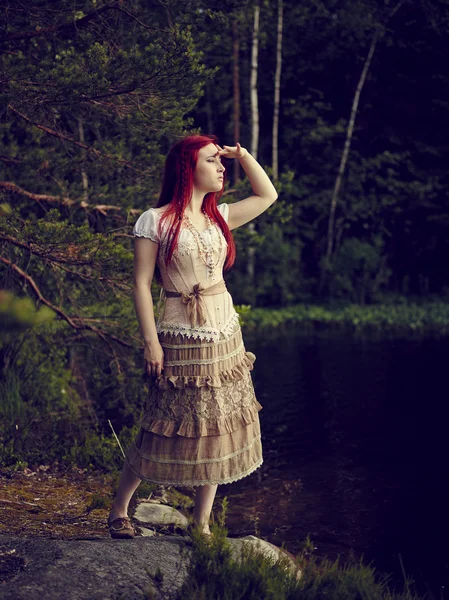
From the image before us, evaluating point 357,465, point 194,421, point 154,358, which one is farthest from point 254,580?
point 357,465

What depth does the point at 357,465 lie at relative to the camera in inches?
253

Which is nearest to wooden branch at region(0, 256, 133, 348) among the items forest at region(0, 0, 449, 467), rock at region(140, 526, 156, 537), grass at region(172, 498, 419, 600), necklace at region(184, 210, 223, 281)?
forest at region(0, 0, 449, 467)

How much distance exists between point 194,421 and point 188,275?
72 cm

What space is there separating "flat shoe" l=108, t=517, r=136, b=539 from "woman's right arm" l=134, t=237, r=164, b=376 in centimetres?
82

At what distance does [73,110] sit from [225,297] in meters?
2.65

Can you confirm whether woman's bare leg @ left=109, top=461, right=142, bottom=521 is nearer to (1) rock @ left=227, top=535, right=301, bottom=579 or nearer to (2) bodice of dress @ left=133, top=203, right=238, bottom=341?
(1) rock @ left=227, top=535, right=301, bottom=579

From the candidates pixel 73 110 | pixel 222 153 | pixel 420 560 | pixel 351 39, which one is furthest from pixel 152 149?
pixel 351 39

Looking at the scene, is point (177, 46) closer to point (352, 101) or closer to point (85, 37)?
point (85, 37)

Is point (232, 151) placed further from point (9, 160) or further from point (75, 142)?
point (9, 160)

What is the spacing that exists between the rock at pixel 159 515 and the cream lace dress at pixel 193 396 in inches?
39.2

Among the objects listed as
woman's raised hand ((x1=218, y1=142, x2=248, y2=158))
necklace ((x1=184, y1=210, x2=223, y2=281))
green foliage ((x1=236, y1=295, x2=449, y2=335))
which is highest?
woman's raised hand ((x1=218, y1=142, x2=248, y2=158))

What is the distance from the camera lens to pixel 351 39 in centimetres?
1731

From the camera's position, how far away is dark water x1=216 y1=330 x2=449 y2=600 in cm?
497

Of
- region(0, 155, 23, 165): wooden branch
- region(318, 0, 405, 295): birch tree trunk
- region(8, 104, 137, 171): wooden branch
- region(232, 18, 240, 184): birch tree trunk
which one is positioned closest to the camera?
region(8, 104, 137, 171): wooden branch
